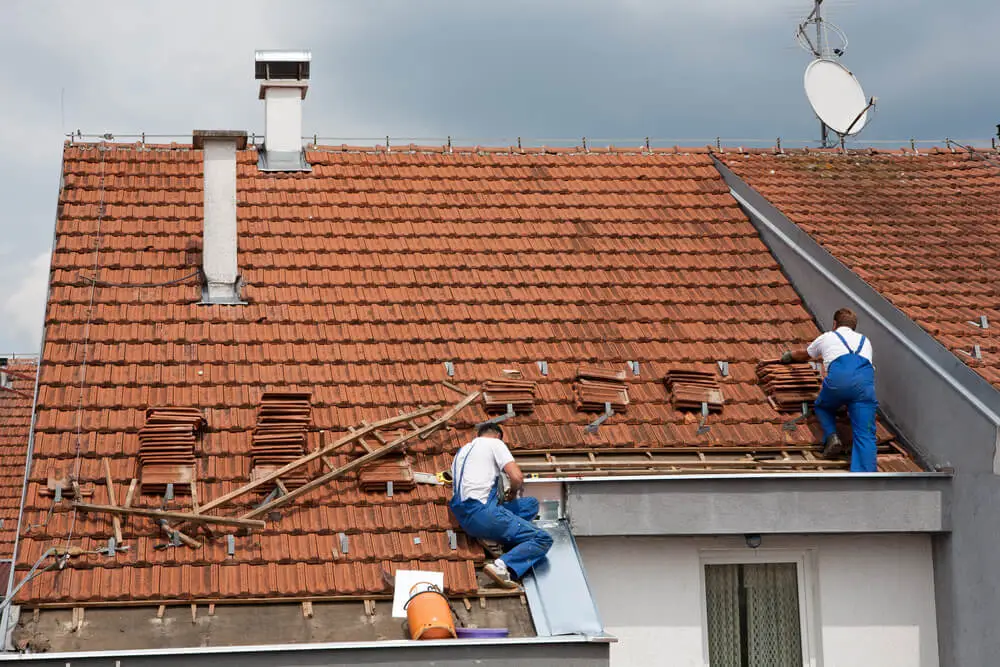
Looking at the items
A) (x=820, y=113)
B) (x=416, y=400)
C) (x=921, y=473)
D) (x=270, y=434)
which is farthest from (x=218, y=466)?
(x=820, y=113)

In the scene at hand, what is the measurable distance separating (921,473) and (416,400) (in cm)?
432

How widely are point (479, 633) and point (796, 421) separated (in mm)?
4061

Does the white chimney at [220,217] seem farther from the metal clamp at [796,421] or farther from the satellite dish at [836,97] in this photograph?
the satellite dish at [836,97]

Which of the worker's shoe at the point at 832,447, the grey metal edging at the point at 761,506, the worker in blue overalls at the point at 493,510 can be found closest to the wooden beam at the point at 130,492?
the worker in blue overalls at the point at 493,510

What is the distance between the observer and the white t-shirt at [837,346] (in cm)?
1090

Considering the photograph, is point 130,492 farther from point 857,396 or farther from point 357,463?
point 857,396

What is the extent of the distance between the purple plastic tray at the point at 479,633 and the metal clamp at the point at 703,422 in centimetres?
311

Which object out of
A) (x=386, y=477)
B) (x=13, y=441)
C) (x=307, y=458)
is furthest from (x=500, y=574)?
(x=13, y=441)

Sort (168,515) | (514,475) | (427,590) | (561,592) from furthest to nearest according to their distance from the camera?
1. (514,475)
2. (168,515)
3. (561,592)
4. (427,590)

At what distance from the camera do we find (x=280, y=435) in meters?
10.2

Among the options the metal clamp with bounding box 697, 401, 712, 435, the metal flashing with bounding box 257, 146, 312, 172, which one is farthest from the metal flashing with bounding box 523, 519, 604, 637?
the metal flashing with bounding box 257, 146, 312, 172

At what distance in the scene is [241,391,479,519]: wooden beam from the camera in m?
9.55

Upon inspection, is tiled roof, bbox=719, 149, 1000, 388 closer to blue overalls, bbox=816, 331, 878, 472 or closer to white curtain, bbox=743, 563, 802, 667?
blue overalls, bbox=816, 331, 878, 472

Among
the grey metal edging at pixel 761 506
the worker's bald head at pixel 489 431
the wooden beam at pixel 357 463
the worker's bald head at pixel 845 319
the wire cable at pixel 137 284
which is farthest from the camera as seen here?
the wire cable at pixel 137 284
